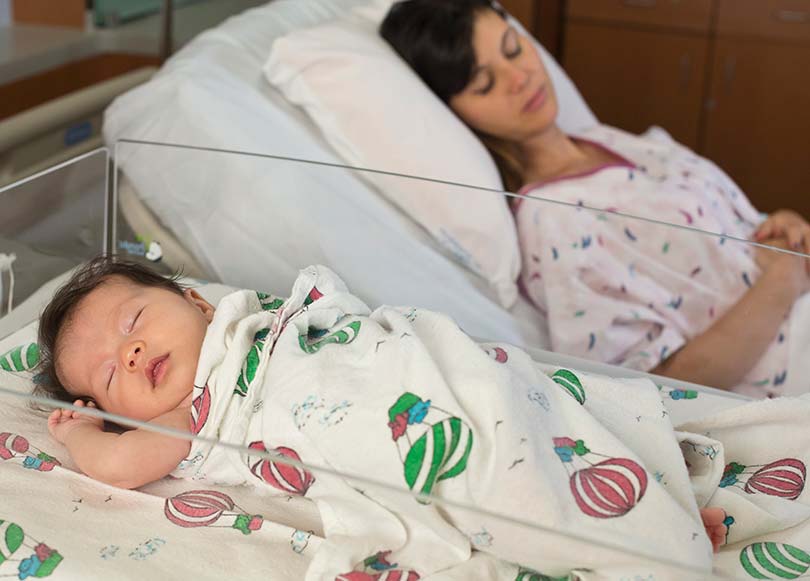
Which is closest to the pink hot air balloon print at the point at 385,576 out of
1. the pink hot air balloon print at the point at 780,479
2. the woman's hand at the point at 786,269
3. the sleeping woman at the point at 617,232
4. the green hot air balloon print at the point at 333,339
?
the green hot air balloon print at the point at 333,339

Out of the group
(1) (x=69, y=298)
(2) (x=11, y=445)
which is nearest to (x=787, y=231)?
(1) (x=69, y=298)

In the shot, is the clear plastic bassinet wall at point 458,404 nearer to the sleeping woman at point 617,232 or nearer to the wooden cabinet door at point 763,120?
the sleeping woman at point 617,232

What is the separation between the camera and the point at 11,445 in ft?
3.39

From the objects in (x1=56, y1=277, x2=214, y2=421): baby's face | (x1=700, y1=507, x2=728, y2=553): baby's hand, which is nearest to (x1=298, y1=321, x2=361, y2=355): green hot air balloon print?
(x1=56, y1=277, x2=214, y2=421): baby's face

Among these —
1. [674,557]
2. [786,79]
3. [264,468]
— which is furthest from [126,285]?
[786,79]

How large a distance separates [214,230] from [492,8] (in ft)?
2.35

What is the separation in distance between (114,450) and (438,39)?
3.54 ft

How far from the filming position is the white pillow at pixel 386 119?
1.68 meters

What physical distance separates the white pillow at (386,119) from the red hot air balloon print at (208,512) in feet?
2.38

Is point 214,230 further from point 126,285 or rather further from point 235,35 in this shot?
point 235,35

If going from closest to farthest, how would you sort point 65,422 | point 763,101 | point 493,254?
point 65,422
point 493,254
point 763,101

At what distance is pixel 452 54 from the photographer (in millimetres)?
1850

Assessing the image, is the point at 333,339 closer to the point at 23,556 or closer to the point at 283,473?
the point at 283,473

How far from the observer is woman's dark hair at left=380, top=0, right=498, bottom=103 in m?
1.85
